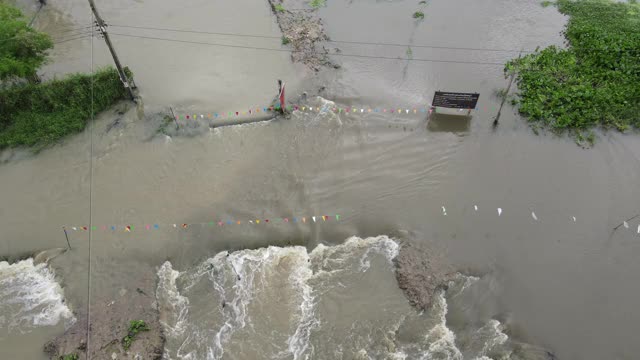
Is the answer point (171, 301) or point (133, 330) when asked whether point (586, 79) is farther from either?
point (133, 330)

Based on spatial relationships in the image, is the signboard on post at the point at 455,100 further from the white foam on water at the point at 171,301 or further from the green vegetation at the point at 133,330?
the green vegetation at the point at 133,330

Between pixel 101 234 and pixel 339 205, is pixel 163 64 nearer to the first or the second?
pixel 101 234

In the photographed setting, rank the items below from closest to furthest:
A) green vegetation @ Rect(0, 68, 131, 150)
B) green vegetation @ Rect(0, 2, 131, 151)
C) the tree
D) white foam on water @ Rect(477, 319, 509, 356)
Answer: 1. white foam on water @ Rect(477, 319, 509, 356)
2. the tree
3. green vegetation @ Rect(0, 2, 131, 151)
4. green vegetation @ Rect(0, 68, 131, 150)

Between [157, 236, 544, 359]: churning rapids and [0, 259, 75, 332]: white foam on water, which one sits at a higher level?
[157, 236, 544, 359]: churning rapids

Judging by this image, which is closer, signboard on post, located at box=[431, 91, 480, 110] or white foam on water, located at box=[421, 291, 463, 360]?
white foam on water, located at box=[421, 291, 463, 360]

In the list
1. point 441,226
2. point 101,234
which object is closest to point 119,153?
point 101,234

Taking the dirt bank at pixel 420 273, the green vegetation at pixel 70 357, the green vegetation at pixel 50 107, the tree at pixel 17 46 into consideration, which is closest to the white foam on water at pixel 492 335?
the dirt bank at pixel 420 273

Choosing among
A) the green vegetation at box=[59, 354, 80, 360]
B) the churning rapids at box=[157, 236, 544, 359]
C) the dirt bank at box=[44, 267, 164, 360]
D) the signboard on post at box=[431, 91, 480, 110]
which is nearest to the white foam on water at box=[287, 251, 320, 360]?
the churning rapids at box=[157, 236, 544, 359]

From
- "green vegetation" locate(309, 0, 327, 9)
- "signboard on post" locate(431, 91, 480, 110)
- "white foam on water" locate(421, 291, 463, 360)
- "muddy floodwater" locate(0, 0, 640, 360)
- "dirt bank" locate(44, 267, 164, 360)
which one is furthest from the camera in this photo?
"green vegetation" locate(309, 0, 327, 9)

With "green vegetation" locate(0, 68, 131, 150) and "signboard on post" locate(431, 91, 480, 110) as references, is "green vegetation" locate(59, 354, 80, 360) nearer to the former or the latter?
"green vegetation" locate(0, 68, 131, 150)
